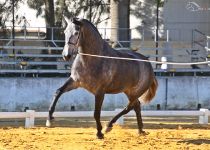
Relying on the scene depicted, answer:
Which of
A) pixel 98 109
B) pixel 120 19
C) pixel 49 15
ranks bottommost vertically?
pixel 98 109

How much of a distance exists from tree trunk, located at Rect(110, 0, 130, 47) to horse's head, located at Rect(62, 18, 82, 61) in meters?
13.3

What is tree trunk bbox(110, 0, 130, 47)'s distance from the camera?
25.1 meters

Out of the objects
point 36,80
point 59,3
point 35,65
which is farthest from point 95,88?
point 59,3

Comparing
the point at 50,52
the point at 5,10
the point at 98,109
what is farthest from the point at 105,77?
the point at 5,10

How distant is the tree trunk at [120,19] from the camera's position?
2511cm

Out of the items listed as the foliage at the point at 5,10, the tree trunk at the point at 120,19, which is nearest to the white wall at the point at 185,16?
the tree trunk at the point at 120,19

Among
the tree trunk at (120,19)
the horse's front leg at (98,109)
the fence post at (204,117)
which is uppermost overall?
the tree trunk at (120,19)

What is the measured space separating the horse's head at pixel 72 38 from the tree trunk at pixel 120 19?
13.3 m

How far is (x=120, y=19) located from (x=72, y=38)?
1395 cm

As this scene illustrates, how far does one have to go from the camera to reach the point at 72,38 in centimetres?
1152

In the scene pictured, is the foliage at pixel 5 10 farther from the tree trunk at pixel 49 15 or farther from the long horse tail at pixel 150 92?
the long horse tail at pixel 150 92

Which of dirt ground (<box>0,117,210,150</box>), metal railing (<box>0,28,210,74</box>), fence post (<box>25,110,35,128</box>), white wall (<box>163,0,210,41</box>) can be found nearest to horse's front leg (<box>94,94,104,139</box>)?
dirt ground (<box>0,117,210,150</box>)

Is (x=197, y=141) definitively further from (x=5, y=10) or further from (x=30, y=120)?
(x=5, y=10)

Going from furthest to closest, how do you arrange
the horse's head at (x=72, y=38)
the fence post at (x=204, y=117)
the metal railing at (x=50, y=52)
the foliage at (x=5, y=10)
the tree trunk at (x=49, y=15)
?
the foliage at (x=5, y=10) < the tree trunk at (x=49, y=15) < the metal railing at (x=50, y=52) < the fence post at (x=204, y=117) < the horse's head at (x=72, y=38)
